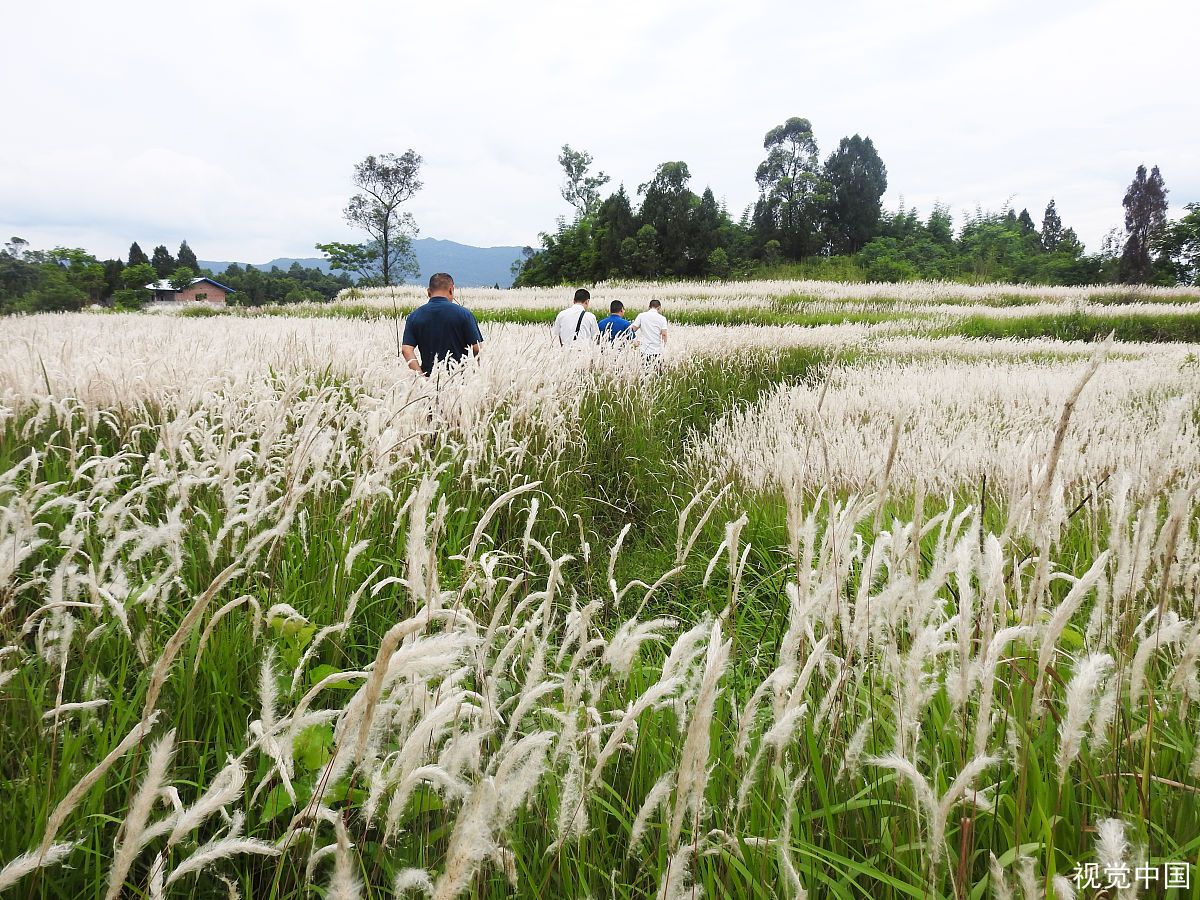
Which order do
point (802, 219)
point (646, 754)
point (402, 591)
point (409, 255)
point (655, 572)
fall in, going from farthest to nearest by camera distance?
1. point (409, 255)
2. point (802, 219)
3. point (655, 572)
4. point (402, 591)
5. point (646, 754)

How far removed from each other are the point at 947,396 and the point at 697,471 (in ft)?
13.0

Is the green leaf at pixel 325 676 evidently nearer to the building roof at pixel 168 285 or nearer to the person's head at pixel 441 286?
the person's head at pixel 441 286

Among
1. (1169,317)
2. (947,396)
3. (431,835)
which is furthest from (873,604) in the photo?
(1169,317)

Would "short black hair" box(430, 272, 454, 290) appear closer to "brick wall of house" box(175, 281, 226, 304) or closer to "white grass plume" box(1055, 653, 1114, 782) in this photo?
"white grass plume" box(1055, 653, 1114, 782)

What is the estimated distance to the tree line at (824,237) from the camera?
43.7 meters

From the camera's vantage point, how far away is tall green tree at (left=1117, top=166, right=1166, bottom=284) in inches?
1515

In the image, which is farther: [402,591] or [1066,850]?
[402,591]

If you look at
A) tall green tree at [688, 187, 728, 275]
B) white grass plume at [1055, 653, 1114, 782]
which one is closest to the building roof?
tall green tree at [688, 187, 728, 275]

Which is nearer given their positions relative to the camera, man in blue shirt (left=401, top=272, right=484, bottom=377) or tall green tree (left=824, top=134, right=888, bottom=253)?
man in blue shirt (left=401, top=272, right=484, bottom=377)

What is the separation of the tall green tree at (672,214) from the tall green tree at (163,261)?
9210 cm

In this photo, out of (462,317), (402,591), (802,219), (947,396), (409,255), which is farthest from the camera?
(409,255)

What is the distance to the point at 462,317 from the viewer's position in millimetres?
6840

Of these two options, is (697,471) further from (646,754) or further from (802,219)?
(802,219)

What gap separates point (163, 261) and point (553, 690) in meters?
131
